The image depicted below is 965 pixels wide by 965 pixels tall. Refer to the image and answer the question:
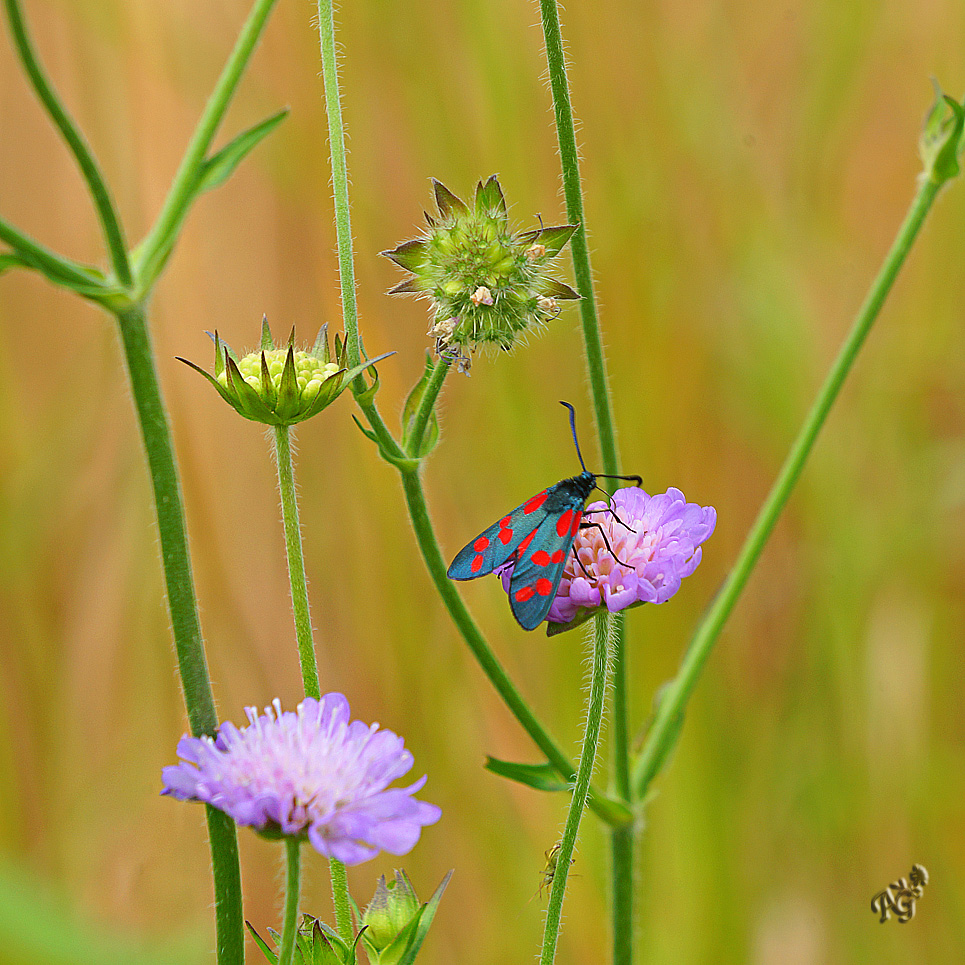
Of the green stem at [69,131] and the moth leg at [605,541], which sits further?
the moth leg at [605,541]

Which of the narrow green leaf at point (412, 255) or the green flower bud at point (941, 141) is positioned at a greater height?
the green flower bud at point (941, 141)

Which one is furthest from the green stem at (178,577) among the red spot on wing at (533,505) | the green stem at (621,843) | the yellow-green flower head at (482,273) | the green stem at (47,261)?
the green stem at (621,843)

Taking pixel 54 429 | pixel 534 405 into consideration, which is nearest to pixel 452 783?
pixel 534 405

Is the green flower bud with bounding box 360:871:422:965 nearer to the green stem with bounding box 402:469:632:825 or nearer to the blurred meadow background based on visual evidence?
the green stem with bounding box 402:469:632:825

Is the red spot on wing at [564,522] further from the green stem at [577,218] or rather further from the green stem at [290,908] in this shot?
the green stem at [290,908]

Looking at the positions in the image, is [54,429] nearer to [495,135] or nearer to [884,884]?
[495,135]

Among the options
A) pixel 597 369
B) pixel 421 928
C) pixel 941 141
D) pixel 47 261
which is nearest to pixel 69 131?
pixel 47 261
